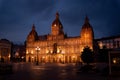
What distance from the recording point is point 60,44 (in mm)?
131250

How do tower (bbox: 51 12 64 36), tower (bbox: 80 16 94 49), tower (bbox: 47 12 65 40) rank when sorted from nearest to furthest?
tower (bbox: 80 16 94 49)
tower (bbox: 47 12 65 40)
tower (bbox: 51 12 64 36)

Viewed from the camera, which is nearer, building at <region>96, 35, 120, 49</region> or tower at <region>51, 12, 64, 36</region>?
building at <region>96, 35, 120, 49</region>

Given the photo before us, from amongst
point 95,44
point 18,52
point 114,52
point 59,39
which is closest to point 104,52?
point 95,44

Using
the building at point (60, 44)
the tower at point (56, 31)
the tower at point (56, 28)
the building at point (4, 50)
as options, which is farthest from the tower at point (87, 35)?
the building at point (4, 50)

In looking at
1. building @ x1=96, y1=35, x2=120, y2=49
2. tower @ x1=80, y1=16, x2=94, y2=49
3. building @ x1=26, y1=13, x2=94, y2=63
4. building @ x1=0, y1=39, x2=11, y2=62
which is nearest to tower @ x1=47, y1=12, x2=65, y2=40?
building @ x1=26, y1=13, x2=94, y2=63

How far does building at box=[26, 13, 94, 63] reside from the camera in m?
121

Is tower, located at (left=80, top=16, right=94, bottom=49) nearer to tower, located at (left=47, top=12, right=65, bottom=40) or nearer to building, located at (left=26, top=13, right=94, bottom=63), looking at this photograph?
building, located at (left=26, top=13, right=94, bottom=63)

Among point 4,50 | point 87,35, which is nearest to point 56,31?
point 87,35

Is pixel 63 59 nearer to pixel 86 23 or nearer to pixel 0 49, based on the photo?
pixel 86 23

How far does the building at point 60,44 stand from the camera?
397 ft

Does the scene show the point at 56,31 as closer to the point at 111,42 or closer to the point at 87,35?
the point at 87,35

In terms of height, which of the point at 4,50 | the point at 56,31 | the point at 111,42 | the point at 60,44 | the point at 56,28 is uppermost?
the point at 56,28

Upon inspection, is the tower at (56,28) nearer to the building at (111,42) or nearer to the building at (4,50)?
the building at (111,42)

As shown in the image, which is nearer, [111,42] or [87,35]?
[111,42]
